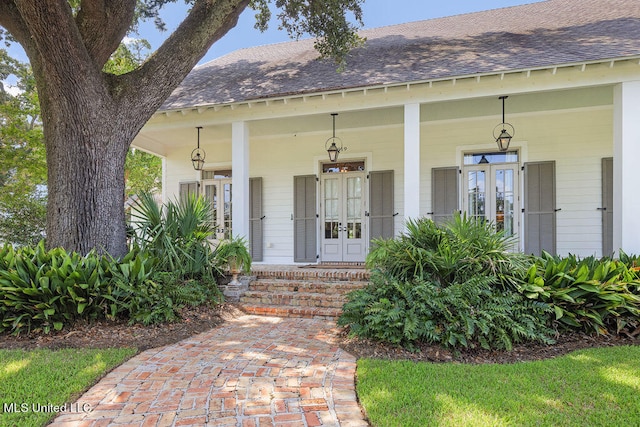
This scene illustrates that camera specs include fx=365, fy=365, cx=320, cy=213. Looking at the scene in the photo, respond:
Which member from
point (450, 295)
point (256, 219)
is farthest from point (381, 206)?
point (450, 295)

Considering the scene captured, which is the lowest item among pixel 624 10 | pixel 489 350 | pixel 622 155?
pixel 489 350

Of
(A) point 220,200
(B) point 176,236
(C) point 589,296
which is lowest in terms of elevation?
(C) point 589,296

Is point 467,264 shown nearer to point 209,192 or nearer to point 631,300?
point 631,300

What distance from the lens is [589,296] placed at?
3828 mm

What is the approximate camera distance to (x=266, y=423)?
229 centimetres

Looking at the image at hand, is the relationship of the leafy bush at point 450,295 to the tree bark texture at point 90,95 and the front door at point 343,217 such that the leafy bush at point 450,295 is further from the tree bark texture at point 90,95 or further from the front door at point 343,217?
the tree bark texture at point 90,95

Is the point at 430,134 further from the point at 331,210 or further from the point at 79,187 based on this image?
the point at 79,187

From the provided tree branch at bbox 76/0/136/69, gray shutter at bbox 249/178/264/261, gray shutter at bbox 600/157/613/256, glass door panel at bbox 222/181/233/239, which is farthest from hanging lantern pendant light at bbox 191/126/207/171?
gray shutter at bbox 600/157/613/256

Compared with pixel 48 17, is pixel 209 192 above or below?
below

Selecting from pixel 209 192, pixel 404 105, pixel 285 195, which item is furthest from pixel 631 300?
pixel 209 192

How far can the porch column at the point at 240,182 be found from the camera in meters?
6.43

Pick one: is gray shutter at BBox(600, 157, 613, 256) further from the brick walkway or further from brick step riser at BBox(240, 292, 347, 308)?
the brick walkway

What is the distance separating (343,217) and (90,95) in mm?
5046

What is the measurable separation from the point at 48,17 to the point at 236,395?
5.07 meters
